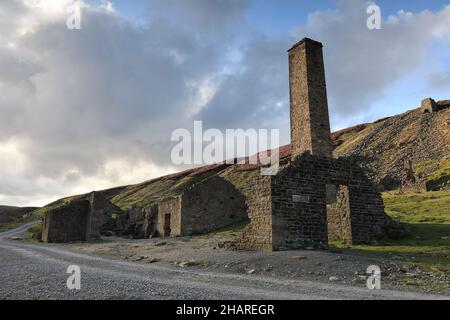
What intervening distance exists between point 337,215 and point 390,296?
10784mm

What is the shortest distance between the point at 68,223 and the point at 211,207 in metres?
11.1

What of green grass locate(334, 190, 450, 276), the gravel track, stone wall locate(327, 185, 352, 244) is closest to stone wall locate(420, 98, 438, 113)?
green grass locate(334, 190, 450, 276)

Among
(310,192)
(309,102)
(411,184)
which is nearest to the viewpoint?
(310,192)

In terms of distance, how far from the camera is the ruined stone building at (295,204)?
14539mm

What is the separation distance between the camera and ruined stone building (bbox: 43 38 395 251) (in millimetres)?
14539

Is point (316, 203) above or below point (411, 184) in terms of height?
below

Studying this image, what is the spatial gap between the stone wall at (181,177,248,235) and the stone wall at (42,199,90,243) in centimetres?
854

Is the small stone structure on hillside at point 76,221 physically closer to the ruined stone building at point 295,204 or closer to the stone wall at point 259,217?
the ruined stone building at point 295,204

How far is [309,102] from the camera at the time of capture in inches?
775

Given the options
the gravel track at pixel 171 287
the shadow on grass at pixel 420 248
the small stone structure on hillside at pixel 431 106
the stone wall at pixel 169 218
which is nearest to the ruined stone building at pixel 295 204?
the stone wall at pixel 169 218

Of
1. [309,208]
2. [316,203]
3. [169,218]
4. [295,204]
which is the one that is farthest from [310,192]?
[169,218]

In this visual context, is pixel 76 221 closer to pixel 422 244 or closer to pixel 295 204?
pixel 295 204
